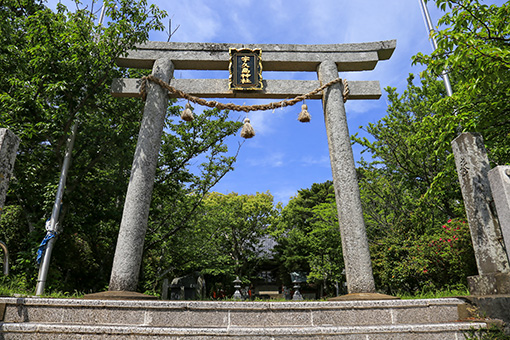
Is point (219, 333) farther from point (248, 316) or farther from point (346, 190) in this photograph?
point (346, 190)

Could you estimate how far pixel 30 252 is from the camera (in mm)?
7738

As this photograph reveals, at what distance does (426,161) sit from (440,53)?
22.3ft

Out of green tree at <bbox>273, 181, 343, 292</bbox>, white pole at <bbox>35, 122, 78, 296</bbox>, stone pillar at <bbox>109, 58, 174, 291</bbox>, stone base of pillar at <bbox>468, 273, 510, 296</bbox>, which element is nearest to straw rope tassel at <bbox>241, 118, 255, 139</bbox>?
stone pillar at <bbox>109, 58, 174, 291</bbox>

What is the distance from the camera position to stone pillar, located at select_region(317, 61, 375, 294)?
5.32m

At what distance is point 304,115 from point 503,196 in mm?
3971

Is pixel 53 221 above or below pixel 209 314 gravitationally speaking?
above

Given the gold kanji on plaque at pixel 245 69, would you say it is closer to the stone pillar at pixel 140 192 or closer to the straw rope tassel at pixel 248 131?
the straw rope tassel at pixel 248 131

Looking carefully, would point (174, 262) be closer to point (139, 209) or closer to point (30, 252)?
point (30, 252)

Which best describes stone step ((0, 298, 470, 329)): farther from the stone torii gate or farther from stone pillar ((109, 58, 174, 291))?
the stone torii gate

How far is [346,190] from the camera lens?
581 cm

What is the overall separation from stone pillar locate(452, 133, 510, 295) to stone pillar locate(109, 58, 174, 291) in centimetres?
538

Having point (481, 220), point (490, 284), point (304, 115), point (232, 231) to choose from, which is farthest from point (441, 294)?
point (232, 231)

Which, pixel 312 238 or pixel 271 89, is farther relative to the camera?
pixel 312 238

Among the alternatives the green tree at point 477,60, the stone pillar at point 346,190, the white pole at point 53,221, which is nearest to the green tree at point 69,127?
the white pole at point 53,221
